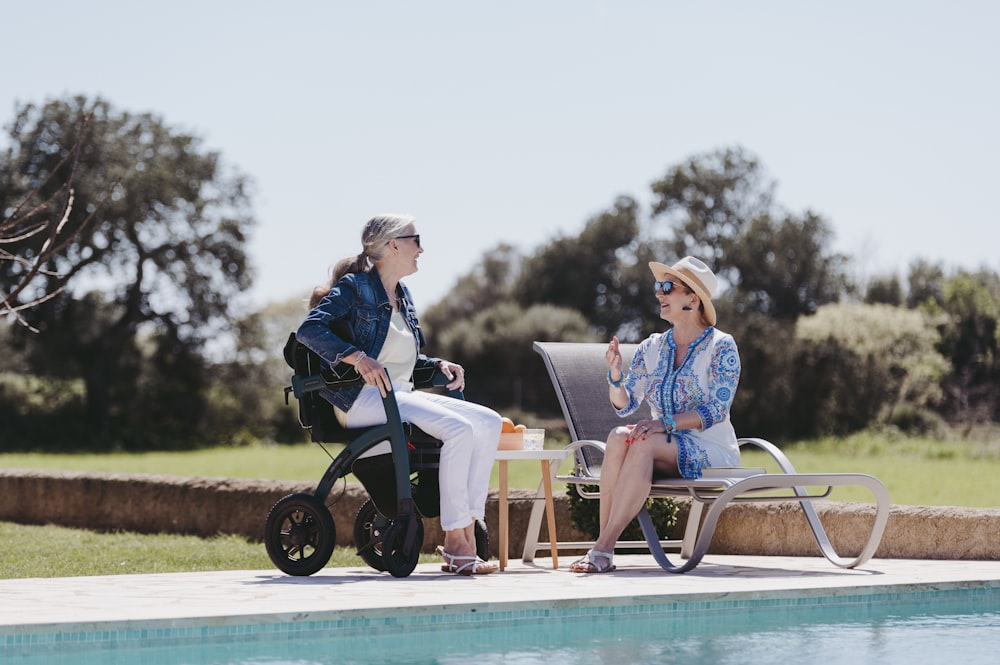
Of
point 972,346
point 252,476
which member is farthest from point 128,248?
point 972,346

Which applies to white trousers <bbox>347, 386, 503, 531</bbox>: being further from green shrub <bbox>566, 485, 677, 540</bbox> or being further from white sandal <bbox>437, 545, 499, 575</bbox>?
green shrub <bbox>566, 485, 677, 540</bbox>

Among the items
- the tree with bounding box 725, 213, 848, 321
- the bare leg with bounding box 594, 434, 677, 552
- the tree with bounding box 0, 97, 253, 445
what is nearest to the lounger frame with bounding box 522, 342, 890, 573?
the bare leg with bounding box 594, 434, 677, 552

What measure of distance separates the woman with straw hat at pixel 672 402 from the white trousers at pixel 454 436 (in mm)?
588

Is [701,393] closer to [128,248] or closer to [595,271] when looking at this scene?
[128,248]

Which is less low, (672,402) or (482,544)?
(672,402)

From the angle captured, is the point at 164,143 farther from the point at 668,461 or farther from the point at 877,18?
the point at 668,461

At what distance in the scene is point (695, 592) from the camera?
4.25m

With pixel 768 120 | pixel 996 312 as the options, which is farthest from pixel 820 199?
pixel 768 120

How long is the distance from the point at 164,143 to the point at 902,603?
32397 mm

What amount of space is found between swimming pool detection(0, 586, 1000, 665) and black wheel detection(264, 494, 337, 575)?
109 centimetres

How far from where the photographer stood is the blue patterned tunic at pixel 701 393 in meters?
5.43

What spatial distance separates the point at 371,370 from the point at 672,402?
1476 mm

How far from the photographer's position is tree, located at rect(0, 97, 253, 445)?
31.7 meters

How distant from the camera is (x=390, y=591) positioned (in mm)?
4254
